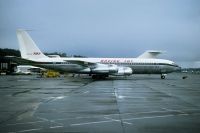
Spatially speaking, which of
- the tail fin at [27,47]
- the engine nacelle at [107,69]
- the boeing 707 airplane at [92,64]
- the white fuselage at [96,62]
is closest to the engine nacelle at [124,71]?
the boeing 707 airplane at [92,64]

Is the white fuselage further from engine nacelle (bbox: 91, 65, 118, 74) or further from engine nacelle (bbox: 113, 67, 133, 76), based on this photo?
engine nacelle (bbox: 113, 67, 133, 76)

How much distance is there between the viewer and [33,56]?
5806cm

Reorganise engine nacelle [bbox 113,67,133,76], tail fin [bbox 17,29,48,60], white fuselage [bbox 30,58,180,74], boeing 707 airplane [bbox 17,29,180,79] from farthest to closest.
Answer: tail fin [bbox 17,29,48,60] → white fuselage [bbox 30,58,180,74] → boeing 707 airplane [bbox 17,29,180,79] → engine nacelle [bbox 113,67,133,76]

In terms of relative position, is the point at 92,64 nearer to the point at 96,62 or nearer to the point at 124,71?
the point at 96,62

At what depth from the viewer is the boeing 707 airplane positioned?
173ft

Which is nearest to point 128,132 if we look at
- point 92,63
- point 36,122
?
point 36,122

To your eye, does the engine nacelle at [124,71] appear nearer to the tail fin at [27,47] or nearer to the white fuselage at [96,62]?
the white fuselage at [96,62]

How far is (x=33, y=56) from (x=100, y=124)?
49503 millimetres

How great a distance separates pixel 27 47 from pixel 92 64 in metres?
12.8

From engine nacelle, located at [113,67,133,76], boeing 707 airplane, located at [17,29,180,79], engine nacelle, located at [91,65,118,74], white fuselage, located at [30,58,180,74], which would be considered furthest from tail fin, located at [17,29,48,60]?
engine nacelle, located at [113,67,133,76]

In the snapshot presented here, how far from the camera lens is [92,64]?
54188mm

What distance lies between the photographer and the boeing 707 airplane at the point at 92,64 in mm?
52850

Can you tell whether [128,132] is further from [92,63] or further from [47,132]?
[92,63]

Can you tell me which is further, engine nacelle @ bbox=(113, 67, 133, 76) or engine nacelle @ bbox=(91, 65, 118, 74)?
engine nacelle @ bbox=(113, 67, 133, 76)
